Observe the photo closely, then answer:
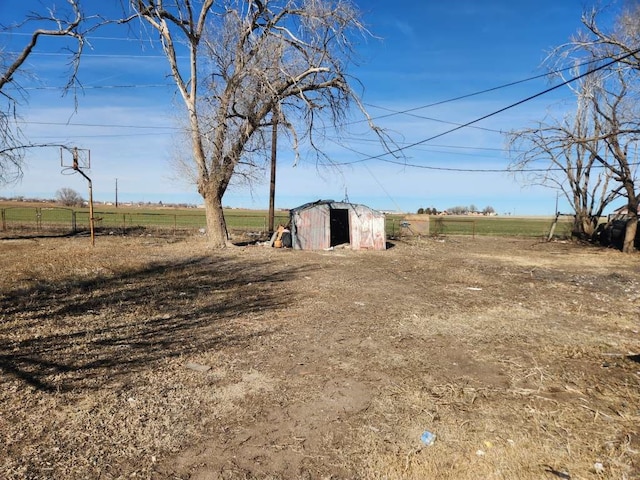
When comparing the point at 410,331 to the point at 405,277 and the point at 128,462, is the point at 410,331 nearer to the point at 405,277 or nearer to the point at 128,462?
the point at 128,462

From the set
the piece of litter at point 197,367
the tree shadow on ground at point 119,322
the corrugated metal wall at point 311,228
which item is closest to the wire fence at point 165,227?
the corrugated metal wall at point 311,228

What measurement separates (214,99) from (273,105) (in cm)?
242

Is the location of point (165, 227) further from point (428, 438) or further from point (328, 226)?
point (428, 438)

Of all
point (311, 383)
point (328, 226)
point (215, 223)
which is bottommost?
point (311, 383)

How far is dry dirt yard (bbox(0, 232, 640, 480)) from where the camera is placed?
10.0ft

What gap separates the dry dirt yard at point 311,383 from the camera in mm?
3059

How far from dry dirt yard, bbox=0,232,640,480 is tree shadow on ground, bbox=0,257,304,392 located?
0.04 meters

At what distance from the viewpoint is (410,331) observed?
6.57 metres

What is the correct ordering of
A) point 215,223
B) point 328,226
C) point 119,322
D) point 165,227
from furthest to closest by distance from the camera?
point 165,227 < point 328,226 < point 215,223 < point 119,322

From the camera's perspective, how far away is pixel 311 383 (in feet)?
14.7

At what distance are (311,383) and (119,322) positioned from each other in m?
3.63

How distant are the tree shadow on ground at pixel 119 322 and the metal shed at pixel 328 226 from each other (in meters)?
8.49

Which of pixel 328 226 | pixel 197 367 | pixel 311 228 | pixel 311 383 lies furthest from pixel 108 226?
pixel 311 383

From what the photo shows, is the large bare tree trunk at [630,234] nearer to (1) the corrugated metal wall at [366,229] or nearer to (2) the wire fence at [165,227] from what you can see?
(2) the wire fence at [165,227]
